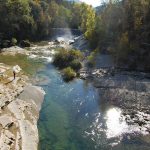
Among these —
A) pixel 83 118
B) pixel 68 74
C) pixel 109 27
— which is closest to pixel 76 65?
pixel 68 74

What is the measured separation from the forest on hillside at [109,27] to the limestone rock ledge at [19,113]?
2473 cm

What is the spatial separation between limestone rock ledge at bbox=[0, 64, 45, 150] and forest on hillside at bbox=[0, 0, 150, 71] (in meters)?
24.7

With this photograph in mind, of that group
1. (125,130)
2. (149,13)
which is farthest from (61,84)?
(149,13)

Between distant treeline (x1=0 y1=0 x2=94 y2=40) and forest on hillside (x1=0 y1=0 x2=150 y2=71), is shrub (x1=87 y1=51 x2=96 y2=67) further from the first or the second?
distant treeline (x1=0 y1=0 x2=94 y2=40)

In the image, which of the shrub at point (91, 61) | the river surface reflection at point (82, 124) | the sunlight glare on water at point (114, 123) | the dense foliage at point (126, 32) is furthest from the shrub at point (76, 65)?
the sunlight glare on water at point (114, 123)

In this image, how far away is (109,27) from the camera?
267 ft

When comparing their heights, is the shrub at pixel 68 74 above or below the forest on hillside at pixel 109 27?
below

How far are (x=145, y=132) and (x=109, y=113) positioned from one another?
7414 mm

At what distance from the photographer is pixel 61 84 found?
58938 millimetres

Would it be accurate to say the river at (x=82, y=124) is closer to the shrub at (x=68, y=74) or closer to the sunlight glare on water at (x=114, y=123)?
the sunlight glare on water at (x=114, y=123)

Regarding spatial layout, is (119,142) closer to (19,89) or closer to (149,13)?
(19,89)

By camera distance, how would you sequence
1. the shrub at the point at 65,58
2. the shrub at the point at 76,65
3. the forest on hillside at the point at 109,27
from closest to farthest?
the shrub at the point at 76,65
the forest on hillside at the point at 109,27
the shrub at the point at 65,58

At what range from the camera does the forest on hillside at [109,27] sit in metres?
68.7

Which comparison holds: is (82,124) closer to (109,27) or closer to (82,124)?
(82,124)
